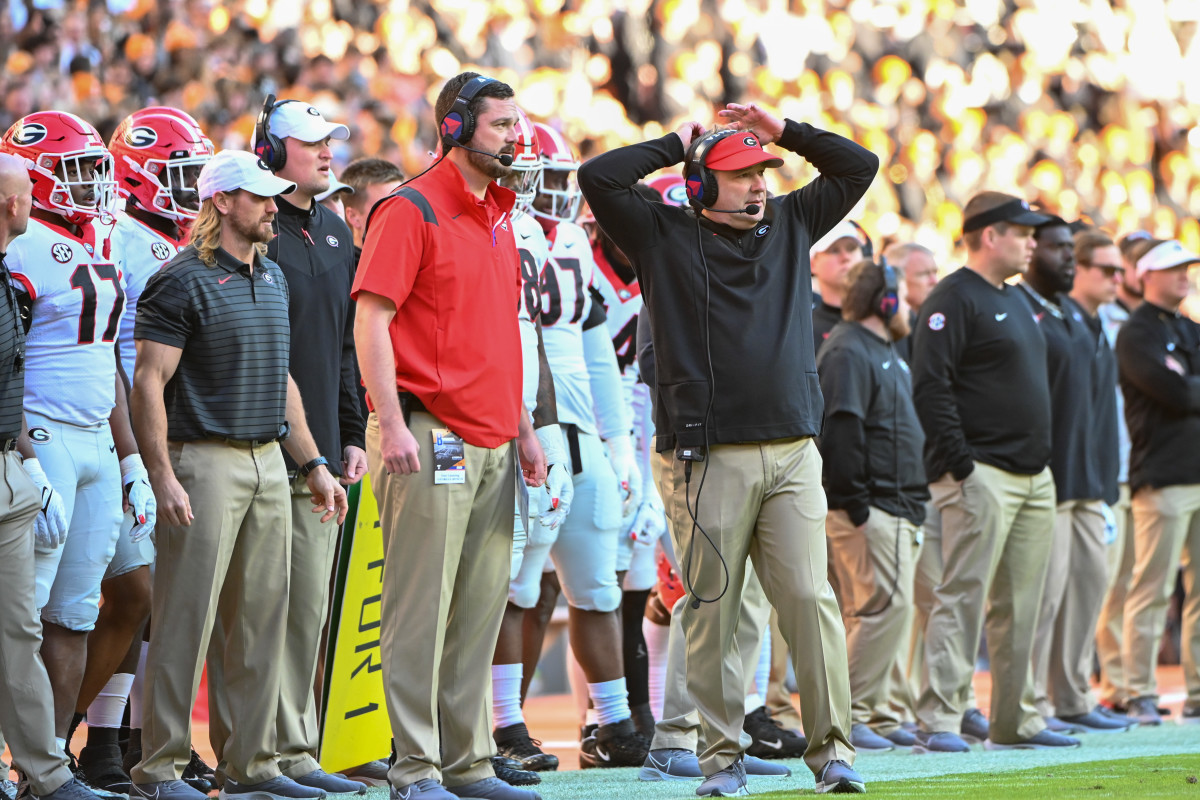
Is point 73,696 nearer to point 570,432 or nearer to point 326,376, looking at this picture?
point 326,376

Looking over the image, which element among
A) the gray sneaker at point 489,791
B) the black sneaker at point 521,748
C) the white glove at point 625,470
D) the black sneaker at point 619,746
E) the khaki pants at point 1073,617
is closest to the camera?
the gray sneaker at point 489,791

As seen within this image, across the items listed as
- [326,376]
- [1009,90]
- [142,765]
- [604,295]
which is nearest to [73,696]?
[142,765]

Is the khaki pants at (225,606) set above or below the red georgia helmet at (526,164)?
below

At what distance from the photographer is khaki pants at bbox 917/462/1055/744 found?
7.73 metres

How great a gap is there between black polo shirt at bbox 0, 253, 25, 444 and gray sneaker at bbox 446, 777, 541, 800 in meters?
1.73

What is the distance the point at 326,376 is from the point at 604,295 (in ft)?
6.69

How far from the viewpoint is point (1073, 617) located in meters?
8.86

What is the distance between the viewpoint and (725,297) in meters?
5.49

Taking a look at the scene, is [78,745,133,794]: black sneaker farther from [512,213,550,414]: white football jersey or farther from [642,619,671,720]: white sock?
[642,619,671,720]: white sock

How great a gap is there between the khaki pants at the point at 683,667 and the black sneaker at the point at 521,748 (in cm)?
55

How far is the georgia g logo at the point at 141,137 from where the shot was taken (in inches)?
247

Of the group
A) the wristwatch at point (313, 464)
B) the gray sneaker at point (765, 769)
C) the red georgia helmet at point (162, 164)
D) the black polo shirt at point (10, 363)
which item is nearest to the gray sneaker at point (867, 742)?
the gray sneaker at point (765, 769)

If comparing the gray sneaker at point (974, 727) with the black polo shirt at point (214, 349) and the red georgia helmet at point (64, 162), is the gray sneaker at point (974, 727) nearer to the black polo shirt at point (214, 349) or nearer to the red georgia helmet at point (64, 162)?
the black polo shirt at point (214, 349)

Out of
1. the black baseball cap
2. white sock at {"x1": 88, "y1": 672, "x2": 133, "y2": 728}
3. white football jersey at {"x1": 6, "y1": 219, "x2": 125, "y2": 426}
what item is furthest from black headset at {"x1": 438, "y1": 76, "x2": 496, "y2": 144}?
the black baseball cap
